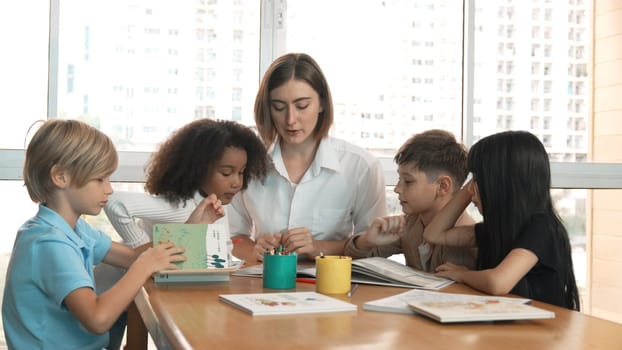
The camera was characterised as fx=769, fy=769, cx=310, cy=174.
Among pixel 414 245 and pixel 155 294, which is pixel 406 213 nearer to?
pixel 414 245

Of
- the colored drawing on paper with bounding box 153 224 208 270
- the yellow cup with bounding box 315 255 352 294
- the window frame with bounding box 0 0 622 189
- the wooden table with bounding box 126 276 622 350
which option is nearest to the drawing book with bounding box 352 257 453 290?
the yellow cup with bounding box 315 255 352 294

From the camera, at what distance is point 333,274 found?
1.62 meters

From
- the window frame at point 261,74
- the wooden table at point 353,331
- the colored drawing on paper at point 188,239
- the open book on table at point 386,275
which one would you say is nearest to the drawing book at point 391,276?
the open book on table at point 386,275

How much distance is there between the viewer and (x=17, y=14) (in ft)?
10.2

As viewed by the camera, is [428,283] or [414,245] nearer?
[428,283]

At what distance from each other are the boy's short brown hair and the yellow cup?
2.23ft

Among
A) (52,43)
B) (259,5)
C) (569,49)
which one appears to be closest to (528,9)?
(569,49)

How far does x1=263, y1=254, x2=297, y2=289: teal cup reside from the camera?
5.54 feet

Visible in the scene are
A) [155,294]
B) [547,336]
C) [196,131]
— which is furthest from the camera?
[196,131]

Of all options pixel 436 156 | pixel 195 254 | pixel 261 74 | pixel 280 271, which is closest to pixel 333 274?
pixel 280 271

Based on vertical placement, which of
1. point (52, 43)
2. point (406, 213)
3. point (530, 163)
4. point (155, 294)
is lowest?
point (155, 294)

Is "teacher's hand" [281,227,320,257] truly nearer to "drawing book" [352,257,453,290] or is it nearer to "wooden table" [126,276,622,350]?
"drawing book" [352,257,453,290]

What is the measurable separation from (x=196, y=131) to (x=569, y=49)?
6.89 ft

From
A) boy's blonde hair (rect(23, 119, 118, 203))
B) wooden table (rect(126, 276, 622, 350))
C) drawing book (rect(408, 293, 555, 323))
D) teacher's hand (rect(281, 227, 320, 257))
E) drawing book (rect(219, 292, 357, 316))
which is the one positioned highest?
boy's blonde hair (rect(23, 119, 118, 203))
